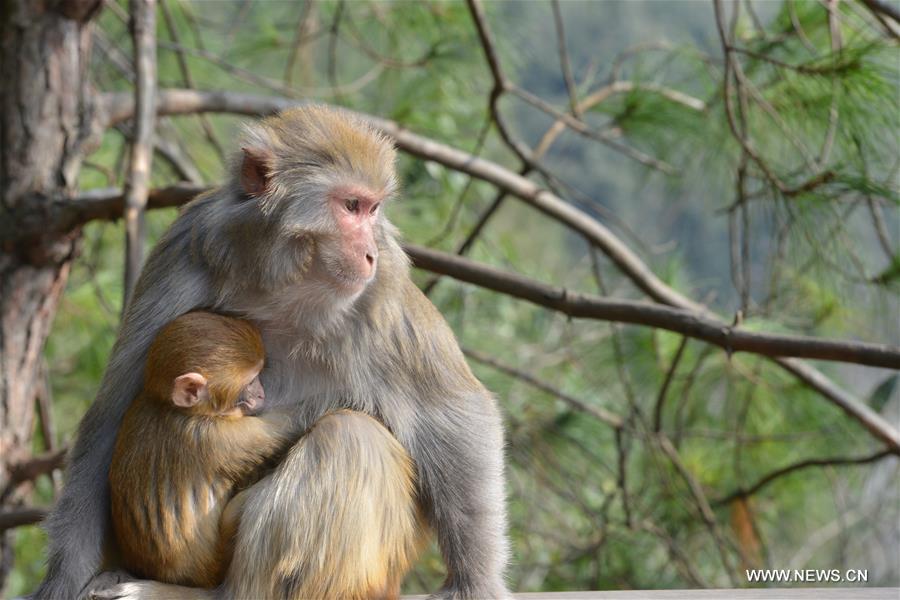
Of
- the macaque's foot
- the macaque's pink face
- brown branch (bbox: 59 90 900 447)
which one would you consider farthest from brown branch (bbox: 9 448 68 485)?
the macaque's pink face

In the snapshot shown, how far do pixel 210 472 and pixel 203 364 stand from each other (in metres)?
0.29

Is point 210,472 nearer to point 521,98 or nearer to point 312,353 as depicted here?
point 312,353

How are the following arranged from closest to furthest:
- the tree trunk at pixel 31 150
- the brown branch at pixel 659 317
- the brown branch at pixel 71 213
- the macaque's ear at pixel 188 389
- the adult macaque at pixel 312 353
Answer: the macaque's ear at pixel 188 389 → the adult macaque at pixel 312 353 → the brown branch at pixel 659 317 → the brown branch at pixel 71 213 → the tree trunk at pixel 31 150

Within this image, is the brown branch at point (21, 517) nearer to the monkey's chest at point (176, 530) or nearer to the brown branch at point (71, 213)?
the brown branch at point (71, 213)

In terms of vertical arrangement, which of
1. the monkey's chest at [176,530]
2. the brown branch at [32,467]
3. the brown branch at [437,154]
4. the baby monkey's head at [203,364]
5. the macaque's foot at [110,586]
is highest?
the brown branch at [437,154]

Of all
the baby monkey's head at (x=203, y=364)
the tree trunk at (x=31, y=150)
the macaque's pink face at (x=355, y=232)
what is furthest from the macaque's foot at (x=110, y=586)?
the tree trunk at (x=31, y=150)

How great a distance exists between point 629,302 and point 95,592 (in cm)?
189

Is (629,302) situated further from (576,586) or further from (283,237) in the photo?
(576,586)

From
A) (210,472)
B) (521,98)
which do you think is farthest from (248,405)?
(521,98)

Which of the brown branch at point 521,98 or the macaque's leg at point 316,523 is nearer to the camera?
the macaque's leg at point 316,523

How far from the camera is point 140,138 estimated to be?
3930 millimetres

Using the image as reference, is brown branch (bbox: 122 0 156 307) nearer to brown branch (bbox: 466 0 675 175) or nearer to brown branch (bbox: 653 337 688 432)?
brown branch (bbox: 466 0 675 175)

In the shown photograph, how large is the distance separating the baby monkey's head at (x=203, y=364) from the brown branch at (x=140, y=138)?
88 centimetres

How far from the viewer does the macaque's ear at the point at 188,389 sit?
2496 mm
